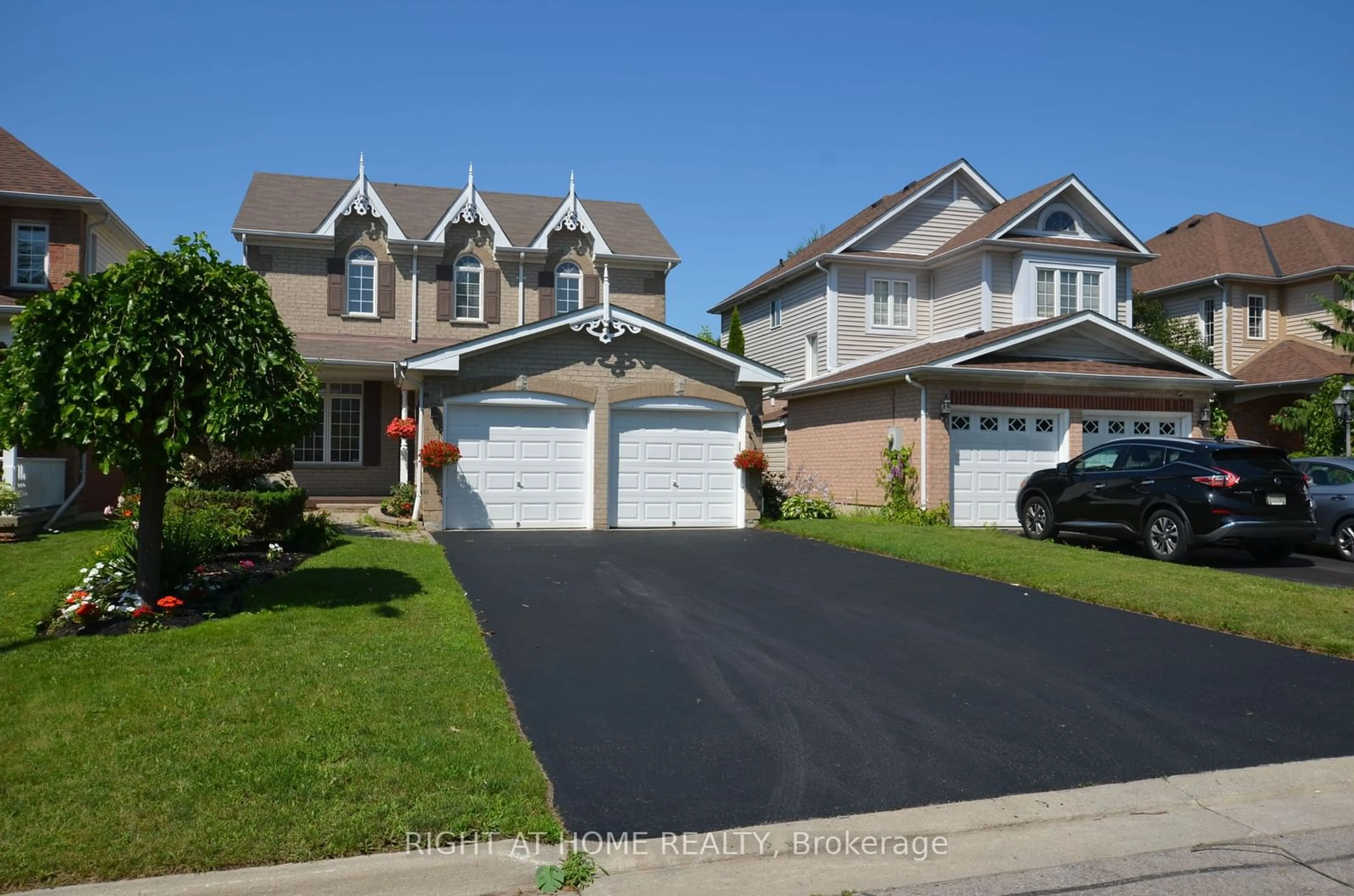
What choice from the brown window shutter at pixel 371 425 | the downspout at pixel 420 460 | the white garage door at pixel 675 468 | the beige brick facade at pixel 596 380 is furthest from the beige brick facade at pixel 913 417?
the brown window shutter at pixel 371 425

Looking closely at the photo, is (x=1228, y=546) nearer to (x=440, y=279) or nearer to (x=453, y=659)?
(x=453, y=659)

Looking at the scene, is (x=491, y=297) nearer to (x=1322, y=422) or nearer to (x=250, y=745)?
(x=250, y=745)

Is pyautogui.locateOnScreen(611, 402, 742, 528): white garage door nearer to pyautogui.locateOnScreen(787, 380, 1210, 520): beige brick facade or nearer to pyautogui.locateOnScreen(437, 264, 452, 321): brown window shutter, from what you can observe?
pyautogui.locateOnScreen(787, 380, 1210, 520): beige brick facade

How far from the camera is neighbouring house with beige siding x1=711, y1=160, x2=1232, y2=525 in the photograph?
63.7 ft

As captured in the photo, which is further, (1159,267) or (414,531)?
(1159,267)

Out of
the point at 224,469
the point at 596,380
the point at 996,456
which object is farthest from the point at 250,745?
the point at 996,456

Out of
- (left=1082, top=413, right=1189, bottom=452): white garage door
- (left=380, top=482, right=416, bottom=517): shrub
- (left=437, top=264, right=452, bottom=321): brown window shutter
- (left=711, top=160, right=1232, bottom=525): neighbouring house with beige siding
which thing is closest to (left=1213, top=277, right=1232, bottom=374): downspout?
(left=711, top=160, right=1232, bottom=525): neighbouring house with beige siding

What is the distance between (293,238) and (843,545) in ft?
46.3

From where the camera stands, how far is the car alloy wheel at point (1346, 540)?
14.6 metres

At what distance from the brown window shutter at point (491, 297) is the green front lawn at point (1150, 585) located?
10.7 meters

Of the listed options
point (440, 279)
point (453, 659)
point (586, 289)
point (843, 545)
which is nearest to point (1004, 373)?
point (843, 545)

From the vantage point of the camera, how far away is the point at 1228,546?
45.3ft

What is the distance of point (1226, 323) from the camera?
92.4 ft

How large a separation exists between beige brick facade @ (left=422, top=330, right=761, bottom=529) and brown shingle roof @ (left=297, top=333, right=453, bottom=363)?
2.43 m
